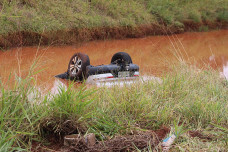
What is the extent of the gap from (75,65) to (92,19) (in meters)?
8.76

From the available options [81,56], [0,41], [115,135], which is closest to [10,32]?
[0,41]

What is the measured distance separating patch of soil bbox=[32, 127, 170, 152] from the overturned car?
10.4 feet

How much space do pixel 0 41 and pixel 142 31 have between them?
945 centimetres

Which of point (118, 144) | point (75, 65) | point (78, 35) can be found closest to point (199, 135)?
point (118, 144)

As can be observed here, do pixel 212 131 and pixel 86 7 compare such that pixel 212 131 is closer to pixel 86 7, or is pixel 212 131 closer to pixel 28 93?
Answer: pixel 28 93

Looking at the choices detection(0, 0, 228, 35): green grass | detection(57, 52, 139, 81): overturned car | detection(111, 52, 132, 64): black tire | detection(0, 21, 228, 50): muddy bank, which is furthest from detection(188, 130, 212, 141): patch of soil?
detection(0, 0, 228, 35): green grass

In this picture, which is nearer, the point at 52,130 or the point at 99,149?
the point at 99,149

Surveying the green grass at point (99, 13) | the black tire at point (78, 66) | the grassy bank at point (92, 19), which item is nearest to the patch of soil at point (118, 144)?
the black tire at point (78, 66)

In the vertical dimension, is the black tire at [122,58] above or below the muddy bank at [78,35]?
below

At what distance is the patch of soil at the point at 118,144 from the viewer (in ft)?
8.14

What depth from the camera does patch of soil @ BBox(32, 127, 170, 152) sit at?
8.14 feet

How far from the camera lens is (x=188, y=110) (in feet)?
11.3

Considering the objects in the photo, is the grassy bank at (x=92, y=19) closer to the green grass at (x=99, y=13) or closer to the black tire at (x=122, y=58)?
the green grass at (x=99, y=13)

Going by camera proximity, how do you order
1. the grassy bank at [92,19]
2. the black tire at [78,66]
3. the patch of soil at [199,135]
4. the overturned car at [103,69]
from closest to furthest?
the patch of soil at [199,135] < the overturned car at [103,69] < the black tire at [78,66] < the grassy bank at [92,19]
